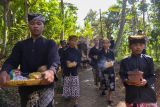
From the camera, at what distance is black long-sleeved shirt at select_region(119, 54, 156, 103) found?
19.2 feet

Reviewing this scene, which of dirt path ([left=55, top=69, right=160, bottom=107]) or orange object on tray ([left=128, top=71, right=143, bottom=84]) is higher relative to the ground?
orange object on tray ([left=128, top=71, right=143, bottom=84])

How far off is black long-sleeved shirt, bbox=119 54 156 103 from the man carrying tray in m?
1.54

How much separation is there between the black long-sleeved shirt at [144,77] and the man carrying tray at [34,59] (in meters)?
1.54

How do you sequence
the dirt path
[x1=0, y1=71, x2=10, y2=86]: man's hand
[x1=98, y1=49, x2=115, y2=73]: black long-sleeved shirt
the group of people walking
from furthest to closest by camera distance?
the dirt path → [x1=98, y1=49, x2=115, y2=73]: black long-sleeved shirt → the group of people walking → [x1=0, y1=71, x2=10, y2=86]: man's hand

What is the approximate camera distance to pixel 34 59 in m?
4.86

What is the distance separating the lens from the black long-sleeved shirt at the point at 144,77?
19.2 feet

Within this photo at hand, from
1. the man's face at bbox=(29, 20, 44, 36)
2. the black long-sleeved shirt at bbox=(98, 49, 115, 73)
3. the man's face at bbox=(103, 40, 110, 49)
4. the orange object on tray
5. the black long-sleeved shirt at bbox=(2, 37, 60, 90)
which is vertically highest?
the man's face at bbox=(29, 20, 44, 36)

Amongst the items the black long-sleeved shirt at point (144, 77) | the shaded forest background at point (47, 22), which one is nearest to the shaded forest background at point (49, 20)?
the shaded forest background at point (47, 22)

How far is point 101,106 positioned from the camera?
1167 cm

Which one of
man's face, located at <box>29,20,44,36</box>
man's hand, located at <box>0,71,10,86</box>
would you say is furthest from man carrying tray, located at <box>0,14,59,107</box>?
man's hand, located at <box>0,71,10,86</box>

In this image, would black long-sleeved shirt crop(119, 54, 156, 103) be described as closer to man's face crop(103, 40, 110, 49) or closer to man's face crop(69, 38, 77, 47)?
man's face crop(69, 38, 77, 47)

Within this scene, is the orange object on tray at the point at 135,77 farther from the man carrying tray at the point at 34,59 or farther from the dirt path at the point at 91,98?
the dirt path at the point at 91,98

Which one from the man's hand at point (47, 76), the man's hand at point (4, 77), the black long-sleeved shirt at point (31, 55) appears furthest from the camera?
the black long-sleeved shirt at point (31, 55)

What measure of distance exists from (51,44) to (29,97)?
0.70 m
